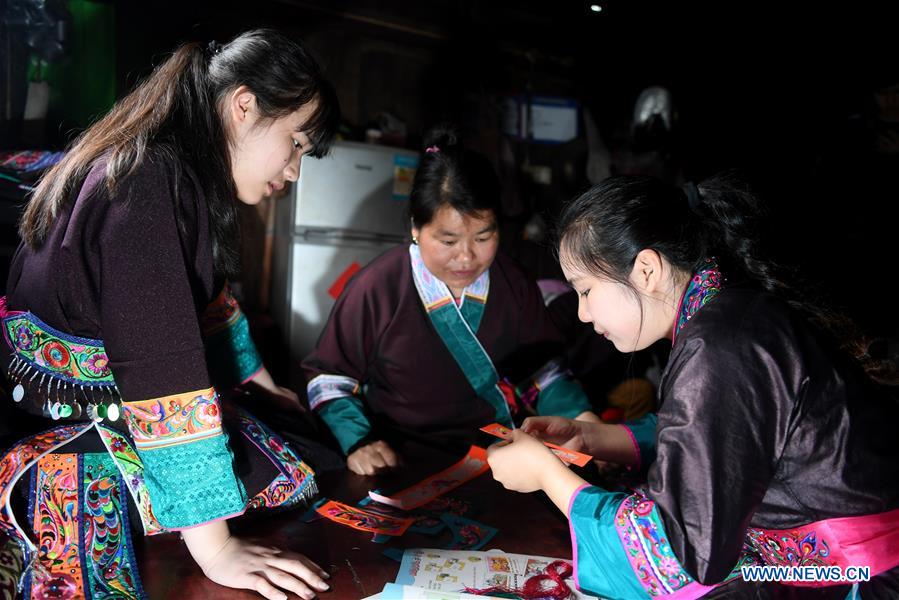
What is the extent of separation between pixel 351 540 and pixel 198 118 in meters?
0.92

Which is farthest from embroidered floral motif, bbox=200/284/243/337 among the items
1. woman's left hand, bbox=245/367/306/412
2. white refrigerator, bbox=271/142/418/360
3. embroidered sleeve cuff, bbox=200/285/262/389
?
white refrigerator, bbox=271/142/418/360

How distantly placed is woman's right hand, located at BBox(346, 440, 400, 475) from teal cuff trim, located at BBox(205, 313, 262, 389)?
358 mm

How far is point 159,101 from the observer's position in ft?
4.54

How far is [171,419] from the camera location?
1.25 metres

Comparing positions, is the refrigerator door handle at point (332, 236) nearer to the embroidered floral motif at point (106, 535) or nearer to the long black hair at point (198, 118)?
the long black hair at point (198, 118)

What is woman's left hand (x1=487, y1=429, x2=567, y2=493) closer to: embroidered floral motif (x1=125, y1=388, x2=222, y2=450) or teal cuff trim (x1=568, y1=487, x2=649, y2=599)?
teal cuff trim (x1=568, y1=487, x2=649, y2=599)

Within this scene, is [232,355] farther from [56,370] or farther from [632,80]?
[632,80]

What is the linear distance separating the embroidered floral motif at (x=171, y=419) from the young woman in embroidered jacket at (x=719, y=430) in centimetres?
50

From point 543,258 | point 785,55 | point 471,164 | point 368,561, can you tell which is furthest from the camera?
point 543,258

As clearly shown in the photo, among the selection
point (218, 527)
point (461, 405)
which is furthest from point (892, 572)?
point (461, 405)

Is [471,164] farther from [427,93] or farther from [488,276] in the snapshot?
[427,93]

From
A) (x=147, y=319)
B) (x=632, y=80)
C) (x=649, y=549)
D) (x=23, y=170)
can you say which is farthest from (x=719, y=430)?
(x=632, y=80)

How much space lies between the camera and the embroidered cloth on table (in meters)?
1.39

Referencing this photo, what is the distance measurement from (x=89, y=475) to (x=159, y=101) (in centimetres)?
71
